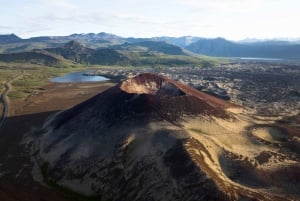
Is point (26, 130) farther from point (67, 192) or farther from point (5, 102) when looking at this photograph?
point (5, 102)

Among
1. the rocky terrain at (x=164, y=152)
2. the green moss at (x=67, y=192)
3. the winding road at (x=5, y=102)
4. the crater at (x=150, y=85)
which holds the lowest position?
the winding road at (x=5, y=102)

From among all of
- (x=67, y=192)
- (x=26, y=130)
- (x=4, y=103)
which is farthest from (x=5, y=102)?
(x=67, y=192)

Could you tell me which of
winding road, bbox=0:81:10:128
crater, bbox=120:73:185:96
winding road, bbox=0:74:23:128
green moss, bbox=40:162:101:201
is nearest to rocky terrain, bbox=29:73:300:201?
green moss, bbox=40:162:101:201

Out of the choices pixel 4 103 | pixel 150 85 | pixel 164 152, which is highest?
pixel 150 85

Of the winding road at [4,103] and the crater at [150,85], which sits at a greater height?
the crater at [150,85]

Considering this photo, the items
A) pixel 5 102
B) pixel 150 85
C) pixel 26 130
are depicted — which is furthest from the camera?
pixel 5 102

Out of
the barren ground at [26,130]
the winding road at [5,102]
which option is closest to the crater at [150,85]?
the barren ground at [26,130]

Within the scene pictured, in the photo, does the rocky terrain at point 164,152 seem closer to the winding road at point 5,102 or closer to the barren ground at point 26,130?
the barren ground at point 26,130

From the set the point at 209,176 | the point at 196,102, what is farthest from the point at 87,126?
the point at 209,176

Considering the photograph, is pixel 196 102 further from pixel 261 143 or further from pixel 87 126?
pixel 87 126
